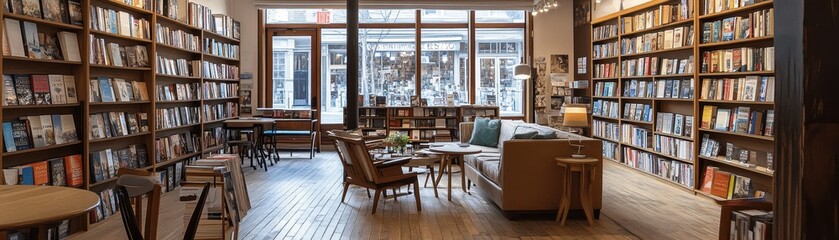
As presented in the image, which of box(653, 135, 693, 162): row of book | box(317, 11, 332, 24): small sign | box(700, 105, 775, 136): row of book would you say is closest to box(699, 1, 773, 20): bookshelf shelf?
box(700, 105, 775, 136): row of book

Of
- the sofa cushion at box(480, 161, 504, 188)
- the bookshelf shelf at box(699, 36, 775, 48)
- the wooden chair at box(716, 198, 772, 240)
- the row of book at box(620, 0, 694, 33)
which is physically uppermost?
the row of book at box(620, 0, 694, 33)

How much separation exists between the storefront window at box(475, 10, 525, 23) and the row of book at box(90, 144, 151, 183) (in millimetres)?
7399

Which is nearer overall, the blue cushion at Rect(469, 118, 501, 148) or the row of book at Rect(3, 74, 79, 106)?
the row of book at Rect(3, 74, 79, 106)

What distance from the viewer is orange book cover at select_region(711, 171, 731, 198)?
19.9ft

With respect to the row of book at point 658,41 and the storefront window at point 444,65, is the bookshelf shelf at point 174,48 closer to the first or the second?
the storefront window at point 444,65

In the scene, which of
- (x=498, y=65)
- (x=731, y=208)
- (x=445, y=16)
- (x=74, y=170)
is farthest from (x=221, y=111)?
(x=731, y=208)

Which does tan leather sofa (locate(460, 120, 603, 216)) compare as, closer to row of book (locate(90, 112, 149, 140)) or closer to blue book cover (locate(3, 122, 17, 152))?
row of book (locate(90, 112, 149, 140))

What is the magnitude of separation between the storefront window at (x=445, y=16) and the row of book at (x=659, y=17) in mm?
3731

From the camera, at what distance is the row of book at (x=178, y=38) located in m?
6.74

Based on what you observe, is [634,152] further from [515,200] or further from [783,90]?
[783,90]

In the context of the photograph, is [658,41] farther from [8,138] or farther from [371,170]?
[8,138]

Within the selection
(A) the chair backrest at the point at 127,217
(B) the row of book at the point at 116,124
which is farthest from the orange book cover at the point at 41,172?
(A) the chair backrest at the point at 127,217

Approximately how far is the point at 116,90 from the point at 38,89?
1225 mm

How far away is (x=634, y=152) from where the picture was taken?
8.41 m
